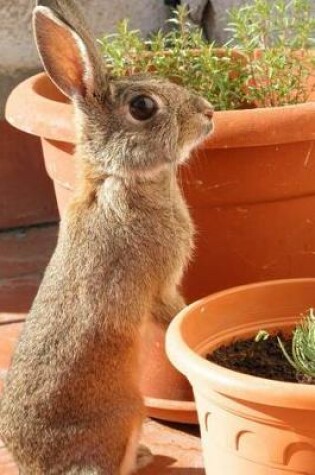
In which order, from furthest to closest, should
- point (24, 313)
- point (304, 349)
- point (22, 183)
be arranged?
point (22, 183)
point (24, 313)
point (304, 349)

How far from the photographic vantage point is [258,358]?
2562mm

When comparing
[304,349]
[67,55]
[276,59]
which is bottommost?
[304,349]

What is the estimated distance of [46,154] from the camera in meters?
3.07

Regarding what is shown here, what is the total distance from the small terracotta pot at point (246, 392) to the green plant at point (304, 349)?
197 millimetres

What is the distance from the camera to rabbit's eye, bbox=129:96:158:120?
8.36 ft

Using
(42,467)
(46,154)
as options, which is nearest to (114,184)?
(46,154)

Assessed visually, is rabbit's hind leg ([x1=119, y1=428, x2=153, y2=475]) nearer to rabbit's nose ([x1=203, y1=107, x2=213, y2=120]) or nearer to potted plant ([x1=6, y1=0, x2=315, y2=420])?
potted plant ([x1=6, y1=0, x2=315, y2=420])

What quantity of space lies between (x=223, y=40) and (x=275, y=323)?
1795 mm

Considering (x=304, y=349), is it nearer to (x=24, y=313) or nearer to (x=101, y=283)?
(x=101, y=283)

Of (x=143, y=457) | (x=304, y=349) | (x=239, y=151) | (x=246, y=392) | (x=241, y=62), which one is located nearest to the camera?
(x=246, y=392)

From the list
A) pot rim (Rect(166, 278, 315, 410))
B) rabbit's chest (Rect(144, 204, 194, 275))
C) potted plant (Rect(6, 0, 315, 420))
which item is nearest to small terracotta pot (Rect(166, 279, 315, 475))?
pot rim (Rect(166, 278, 315, 410))

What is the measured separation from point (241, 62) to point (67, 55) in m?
0.77

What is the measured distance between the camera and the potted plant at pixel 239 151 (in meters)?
2.72

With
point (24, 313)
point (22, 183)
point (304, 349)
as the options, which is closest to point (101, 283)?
point (304, 349)
